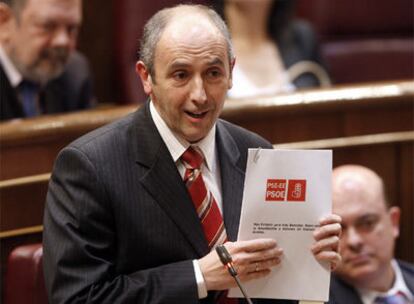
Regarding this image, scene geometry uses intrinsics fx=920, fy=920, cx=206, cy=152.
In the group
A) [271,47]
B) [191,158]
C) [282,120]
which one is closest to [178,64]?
[191,158]

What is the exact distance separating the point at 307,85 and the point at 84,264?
103cm

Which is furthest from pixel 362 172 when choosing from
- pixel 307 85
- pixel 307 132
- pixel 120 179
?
pixel 120 179

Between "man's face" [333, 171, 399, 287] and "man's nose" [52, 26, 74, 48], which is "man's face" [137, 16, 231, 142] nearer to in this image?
"man's face" [333, 171, 399, 287]

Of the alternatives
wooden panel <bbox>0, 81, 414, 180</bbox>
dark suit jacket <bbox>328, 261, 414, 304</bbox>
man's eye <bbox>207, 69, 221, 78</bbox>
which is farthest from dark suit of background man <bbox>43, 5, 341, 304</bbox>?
dark suit jacket <bbox>328, 261, 414, 304</bbox>

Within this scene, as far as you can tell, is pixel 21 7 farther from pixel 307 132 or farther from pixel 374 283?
pixel 374 283

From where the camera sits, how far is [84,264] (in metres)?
0.98

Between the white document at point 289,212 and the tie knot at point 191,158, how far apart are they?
77 mm

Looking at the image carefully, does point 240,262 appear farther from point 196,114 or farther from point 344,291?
point 344,291

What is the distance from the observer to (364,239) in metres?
1.48

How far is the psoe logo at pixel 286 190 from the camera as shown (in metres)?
1.01

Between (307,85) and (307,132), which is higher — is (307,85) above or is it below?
above

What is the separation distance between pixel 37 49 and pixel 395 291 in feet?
2.45

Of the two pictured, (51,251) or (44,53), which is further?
(44,53)

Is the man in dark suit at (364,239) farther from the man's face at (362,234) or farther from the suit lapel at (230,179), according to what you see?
the suit lapel at (230,179)
